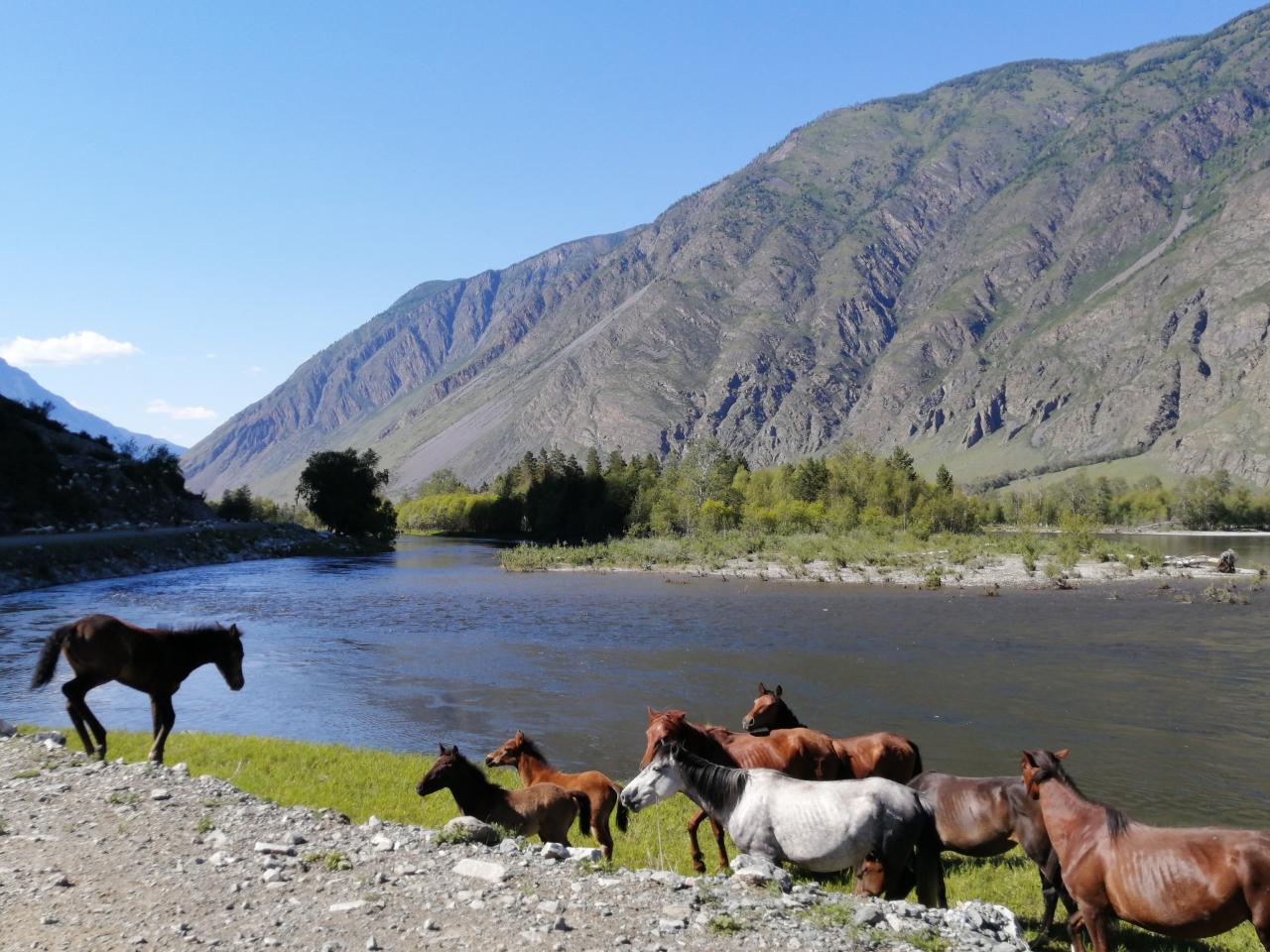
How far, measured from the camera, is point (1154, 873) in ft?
24.2

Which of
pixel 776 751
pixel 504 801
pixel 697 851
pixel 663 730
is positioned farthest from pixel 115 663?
pixel 776 751

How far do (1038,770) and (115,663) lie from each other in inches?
497

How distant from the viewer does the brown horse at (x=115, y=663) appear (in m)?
12.5

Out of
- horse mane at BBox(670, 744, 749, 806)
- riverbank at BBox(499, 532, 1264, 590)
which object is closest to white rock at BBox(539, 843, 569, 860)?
horse mane at BBox(670, 744, 749, 806)

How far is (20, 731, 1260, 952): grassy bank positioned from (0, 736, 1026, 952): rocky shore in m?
1.31

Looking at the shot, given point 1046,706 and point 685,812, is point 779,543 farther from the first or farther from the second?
point 685,812

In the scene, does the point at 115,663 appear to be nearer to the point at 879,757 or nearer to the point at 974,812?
the point at 879,757

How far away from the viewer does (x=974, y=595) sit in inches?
2136

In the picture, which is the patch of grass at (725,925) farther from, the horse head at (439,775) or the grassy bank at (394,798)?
the horse head at (439,775)

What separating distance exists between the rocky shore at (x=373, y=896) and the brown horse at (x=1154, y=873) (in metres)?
0.92

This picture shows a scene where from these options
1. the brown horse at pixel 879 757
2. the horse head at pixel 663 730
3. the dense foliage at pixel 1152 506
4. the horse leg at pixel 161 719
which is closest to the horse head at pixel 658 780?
the horse head at pixel 663 730

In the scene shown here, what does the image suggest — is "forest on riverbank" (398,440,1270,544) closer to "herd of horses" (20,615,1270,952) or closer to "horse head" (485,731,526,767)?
"herd of horses" (20,615,1270,952)

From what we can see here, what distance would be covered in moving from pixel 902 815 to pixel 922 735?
1348 centimetres

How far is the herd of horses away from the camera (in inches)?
286
